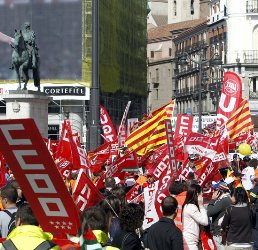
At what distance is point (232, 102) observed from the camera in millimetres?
28234

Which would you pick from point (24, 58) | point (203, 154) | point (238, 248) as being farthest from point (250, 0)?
point (238, 248)

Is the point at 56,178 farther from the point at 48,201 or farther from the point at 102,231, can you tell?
the point at 102,231

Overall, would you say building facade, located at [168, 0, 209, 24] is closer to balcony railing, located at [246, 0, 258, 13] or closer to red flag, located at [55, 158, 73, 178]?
balcony railing, located at [246, 0, 258, 13]

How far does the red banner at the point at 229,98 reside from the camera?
27734mm

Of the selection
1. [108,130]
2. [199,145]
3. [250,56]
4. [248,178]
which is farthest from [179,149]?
[250,56]

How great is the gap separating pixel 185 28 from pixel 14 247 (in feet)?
376

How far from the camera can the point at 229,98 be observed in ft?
93.6

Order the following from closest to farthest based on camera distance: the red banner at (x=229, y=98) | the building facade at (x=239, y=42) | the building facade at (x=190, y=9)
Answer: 1. the red banner at (x=229, y=98)
2. the building facade at (x=239, y=42)
3. the building facade at (x=190, y=9)

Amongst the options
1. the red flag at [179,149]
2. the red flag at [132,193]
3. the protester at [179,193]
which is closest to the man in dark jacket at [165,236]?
the protester at [179,193]

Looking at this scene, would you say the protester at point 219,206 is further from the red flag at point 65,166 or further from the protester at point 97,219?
the red flag at point 65,166

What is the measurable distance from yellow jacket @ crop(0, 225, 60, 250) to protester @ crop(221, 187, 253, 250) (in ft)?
16.9

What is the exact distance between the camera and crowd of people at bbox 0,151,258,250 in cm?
672

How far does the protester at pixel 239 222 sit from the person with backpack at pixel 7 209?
9.24 ft

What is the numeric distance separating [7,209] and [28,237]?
3.18 meters
